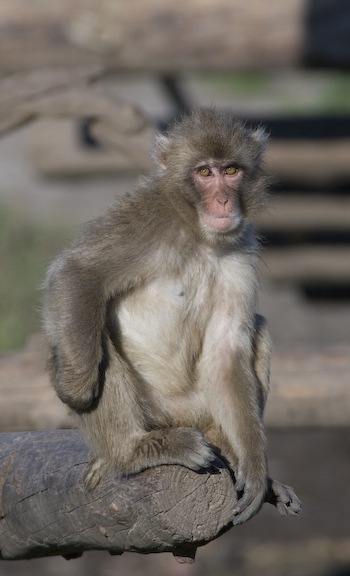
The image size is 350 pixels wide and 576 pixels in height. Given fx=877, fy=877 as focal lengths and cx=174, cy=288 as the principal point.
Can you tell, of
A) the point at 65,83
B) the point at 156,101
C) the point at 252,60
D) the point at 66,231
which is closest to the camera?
the point at 65,83

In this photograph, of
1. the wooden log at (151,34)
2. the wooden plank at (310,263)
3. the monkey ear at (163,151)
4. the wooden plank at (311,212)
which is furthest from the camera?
the wooden plank at (310,263)

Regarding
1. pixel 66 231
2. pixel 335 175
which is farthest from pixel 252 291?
pixel 66 231

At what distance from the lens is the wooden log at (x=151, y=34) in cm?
644

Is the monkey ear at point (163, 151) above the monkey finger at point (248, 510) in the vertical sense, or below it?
above

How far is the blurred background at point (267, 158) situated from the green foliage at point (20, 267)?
25mm

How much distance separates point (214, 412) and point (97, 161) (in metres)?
4.99

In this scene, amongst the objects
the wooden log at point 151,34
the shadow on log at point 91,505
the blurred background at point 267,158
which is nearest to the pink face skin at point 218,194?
the blurred background at point 267,158

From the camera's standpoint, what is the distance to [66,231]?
1152cm

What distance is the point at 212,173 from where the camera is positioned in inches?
150

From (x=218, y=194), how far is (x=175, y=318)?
1.85 ft

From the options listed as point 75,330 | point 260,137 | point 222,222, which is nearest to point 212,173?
point 222,222

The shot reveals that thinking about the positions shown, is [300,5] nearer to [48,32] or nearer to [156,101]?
[48,32]

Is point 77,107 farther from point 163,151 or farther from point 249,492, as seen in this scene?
point 249,492

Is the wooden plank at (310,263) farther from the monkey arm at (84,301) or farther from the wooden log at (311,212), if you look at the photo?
the monkey arm at (84,301)
